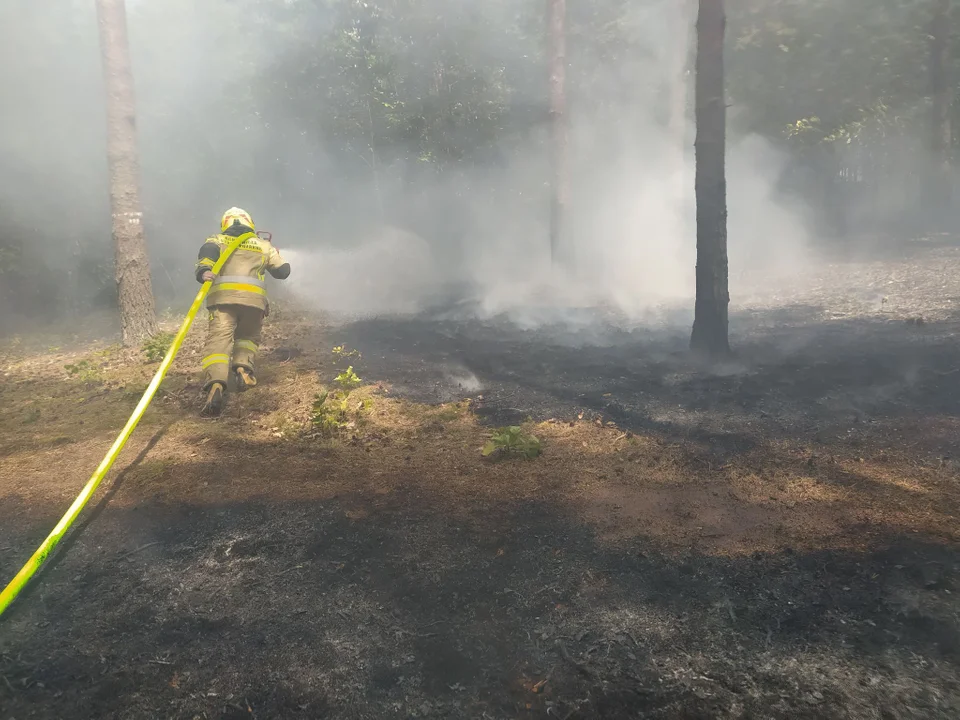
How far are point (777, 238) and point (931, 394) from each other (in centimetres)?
1091

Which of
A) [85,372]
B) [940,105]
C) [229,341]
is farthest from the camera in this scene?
[940,105]

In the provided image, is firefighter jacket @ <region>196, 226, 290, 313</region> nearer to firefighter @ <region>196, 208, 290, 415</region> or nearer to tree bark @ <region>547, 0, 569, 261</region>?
firefighter @ <region>196, 208, 290, 415</region>

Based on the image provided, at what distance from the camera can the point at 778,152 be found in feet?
59.9

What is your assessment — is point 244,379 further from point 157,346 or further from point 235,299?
point 157,346

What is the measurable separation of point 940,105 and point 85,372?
20.4 metres

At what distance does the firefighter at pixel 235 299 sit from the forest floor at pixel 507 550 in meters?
0.39

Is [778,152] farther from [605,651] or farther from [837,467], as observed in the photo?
[605,651]

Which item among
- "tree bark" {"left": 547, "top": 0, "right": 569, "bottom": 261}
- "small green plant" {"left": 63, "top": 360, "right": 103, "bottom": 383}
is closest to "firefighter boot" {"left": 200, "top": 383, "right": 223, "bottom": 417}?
"small green plant" {"left": 63, "top": 360, "right": 103, "bottom": 383}

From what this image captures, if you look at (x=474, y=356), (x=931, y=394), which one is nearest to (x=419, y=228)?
(x=474, y=356)

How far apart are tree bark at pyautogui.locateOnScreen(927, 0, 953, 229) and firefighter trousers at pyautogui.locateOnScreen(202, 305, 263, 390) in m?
18.0

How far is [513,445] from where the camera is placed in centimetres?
485

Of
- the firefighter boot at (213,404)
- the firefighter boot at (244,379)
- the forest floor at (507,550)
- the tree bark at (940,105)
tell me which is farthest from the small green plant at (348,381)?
the tree bark at (940,105)

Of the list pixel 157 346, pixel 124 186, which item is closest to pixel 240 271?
pixel 157 346

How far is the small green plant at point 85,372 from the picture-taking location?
7598 mm
